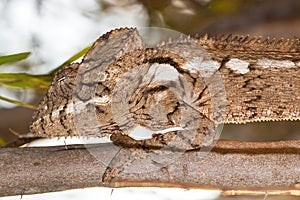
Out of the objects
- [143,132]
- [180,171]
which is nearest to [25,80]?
[143,132]

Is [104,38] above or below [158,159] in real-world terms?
above

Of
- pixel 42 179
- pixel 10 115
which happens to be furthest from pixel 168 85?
pixel 10 115

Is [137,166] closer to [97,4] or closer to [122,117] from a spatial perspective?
[122,117]

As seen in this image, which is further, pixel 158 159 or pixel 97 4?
pixel 97 4

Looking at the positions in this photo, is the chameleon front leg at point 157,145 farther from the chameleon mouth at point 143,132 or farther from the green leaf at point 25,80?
the green leaf at point 25,80

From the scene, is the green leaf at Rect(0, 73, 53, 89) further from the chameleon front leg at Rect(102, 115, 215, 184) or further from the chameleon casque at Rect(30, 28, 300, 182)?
the chameleon front leg at Rect(102, 115, 215, 184)

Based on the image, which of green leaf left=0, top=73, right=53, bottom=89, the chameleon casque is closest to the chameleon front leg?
the chameleon casque

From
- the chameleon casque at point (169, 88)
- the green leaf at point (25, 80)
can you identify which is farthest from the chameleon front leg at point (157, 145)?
the green leaf at point (25, 80)
